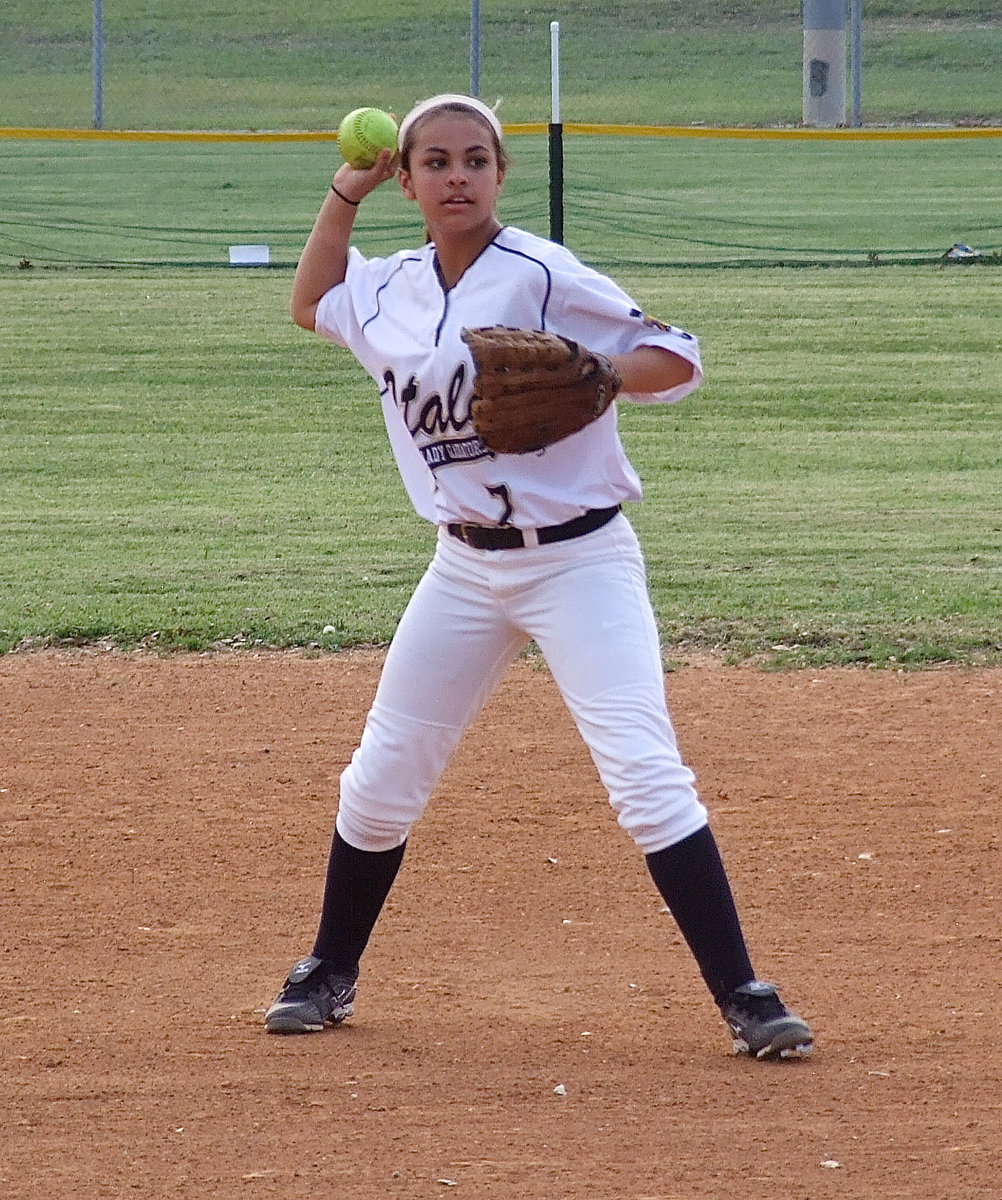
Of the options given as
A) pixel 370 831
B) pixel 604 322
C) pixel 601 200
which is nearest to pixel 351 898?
pixel 370 831

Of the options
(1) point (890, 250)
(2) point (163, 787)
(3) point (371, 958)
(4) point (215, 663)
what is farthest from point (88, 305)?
(3) point (371, 958)

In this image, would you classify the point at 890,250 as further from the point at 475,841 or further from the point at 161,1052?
the point at 161,1052

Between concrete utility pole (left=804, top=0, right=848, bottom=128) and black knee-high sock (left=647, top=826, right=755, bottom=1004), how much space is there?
20395 mm

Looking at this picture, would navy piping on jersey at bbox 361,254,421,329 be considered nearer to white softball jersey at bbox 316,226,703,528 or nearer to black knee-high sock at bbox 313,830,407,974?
white softball jersey at bbox 316,226,703,528

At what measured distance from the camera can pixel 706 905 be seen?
3451 millimetres

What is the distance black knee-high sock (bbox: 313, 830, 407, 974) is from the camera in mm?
3750

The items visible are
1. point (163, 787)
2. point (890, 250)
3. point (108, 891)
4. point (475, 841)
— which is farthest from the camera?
point (890, 250)

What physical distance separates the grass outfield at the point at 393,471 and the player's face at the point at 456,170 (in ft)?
11.5

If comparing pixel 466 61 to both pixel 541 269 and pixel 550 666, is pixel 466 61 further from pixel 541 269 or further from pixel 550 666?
pixel 550 666

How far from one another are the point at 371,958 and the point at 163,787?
1.44 metres

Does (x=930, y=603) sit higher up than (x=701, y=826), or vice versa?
(x=701, y=826)

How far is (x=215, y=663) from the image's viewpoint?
672cm

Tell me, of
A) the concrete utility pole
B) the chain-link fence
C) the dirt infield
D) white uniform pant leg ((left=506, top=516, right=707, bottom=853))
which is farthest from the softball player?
the chain-link fence

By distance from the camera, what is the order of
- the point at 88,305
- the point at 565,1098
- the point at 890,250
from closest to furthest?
the point at 565,1098 < the point at 88,305 < the point at 890,250
